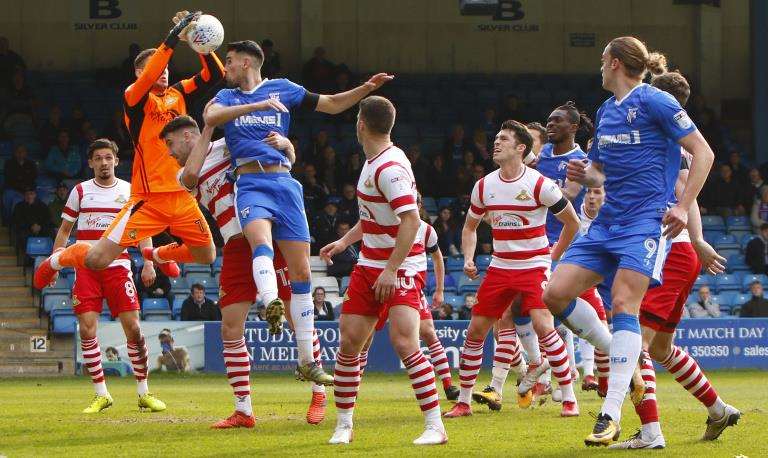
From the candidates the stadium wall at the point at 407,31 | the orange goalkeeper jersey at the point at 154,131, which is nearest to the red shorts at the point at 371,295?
the orange goalkeeper jersey at the point at 154,131

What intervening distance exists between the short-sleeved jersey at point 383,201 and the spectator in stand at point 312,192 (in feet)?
46.8

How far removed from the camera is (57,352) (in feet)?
66.4

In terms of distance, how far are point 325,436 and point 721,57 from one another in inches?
930

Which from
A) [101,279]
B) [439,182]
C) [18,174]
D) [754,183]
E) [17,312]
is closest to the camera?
[101,279]

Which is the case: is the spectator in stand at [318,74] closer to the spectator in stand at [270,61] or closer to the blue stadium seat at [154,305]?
the spectator in stand at [270,61]

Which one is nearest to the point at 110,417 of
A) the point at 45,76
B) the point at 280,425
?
the point at 280,425

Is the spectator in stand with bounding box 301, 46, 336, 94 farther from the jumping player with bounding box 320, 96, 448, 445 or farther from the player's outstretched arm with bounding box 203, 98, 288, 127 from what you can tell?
the jumping player with bounding box 320, 96, 448, 445

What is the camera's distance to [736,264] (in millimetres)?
24266

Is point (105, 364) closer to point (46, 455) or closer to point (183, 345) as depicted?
point (183, 345)

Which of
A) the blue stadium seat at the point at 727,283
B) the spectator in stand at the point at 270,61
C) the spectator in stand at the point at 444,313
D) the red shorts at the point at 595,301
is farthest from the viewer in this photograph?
the spectator in stand at the point at 270,61

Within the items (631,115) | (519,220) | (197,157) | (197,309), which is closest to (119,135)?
(197,309)

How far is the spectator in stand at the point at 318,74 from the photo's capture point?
26.5 meters

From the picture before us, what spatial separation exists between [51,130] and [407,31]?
919 centimetres

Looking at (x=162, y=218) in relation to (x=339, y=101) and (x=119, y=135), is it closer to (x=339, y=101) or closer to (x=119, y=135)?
(x=339, y=101)
